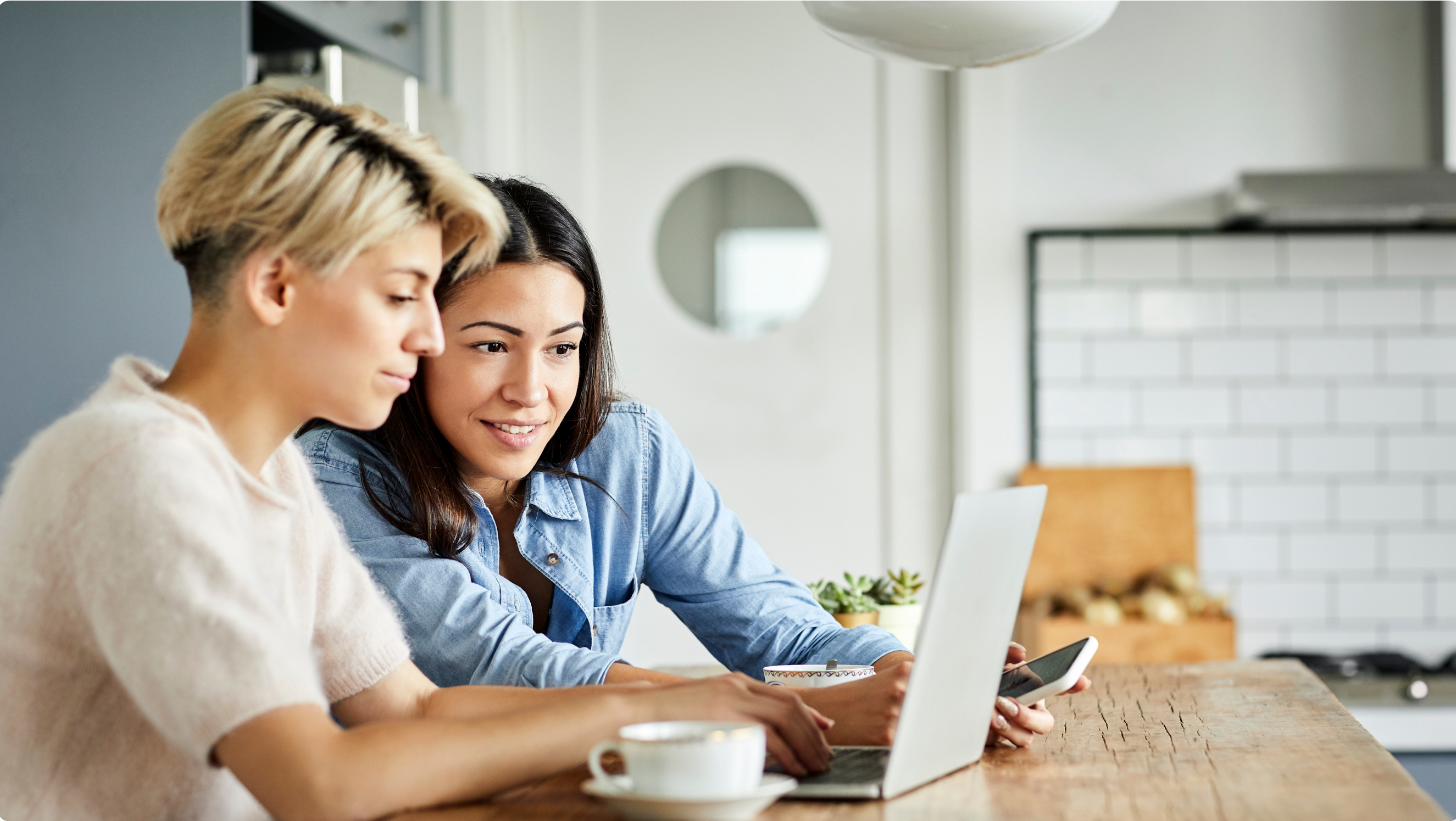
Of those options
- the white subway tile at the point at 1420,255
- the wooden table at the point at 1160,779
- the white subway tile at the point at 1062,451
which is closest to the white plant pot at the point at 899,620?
the wooden table at the point at 1160,779

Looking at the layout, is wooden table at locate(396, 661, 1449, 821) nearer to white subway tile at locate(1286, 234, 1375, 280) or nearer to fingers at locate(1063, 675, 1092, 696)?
fingers at locate(1063, 675, 1092, 696)

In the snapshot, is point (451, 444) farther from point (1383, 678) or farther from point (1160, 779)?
point (1383, 678)

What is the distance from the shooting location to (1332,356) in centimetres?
298

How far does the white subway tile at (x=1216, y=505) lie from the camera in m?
2.99

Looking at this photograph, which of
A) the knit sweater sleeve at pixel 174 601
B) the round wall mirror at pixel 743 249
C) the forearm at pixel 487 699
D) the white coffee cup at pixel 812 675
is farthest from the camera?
the round wall mirror at pixel 743 249

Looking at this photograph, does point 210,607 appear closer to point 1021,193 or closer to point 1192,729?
point 1192,729

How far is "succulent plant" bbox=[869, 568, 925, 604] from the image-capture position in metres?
1.56

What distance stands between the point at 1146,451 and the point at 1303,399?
39 centimetres

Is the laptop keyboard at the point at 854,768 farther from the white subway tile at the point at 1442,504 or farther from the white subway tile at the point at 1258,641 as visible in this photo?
the white subway tile at the point at 1442,504

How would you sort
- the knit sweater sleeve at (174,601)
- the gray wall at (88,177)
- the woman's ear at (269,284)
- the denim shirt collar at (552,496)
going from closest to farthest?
1. the knit sweater sleeve at (174,601)
2. the woman's ear at (269,284)
3. the denim shirt collar at (552,496)
4. the gray wall at (88,177)

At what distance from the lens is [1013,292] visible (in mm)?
2982

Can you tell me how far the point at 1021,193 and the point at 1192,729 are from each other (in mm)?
2090

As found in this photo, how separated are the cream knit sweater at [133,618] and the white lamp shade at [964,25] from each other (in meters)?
0.76

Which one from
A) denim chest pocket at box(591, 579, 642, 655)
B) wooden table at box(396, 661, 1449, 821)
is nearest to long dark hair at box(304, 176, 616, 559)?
denim chest pocket at box(591, 579, 642, 655)
